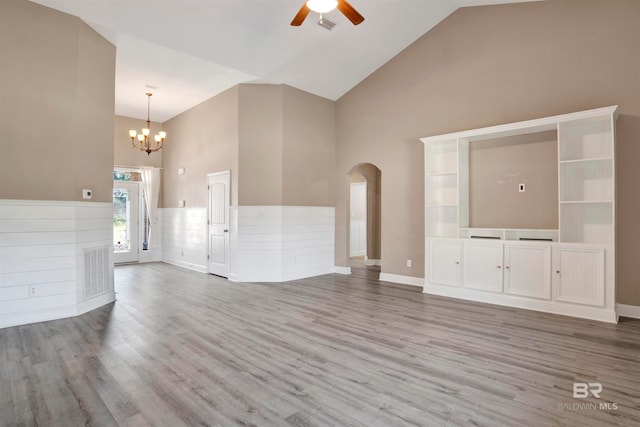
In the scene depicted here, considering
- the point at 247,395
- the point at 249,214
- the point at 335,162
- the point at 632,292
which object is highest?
the point at 335,162

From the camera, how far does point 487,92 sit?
205 inches

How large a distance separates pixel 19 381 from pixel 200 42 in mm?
4606

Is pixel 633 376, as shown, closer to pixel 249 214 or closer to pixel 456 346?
pixel 456 346

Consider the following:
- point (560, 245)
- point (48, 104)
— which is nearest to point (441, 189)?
point (560, 245)

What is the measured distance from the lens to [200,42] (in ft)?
16.5

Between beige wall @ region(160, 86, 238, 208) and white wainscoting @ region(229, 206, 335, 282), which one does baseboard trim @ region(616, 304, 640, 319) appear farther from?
beige wall @ region(160, 86, 238, 208)

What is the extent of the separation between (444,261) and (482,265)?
0.57 metres

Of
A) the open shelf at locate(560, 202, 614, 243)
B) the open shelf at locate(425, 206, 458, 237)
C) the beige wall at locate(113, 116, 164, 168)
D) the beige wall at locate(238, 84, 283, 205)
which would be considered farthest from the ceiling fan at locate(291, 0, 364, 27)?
the beige wall at locate(113, 116, 164, 168)

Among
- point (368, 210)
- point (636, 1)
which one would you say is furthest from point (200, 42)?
point (636, 1)

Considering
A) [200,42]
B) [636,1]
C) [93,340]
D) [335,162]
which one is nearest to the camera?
[93,340]

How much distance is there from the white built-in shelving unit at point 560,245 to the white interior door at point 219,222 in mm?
3935

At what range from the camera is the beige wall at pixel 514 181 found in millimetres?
4734

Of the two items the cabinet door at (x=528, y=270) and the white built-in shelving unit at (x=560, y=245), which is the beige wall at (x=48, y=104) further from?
the cabinet door at (x=528, y=270)

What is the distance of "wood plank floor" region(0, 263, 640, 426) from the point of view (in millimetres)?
2156
